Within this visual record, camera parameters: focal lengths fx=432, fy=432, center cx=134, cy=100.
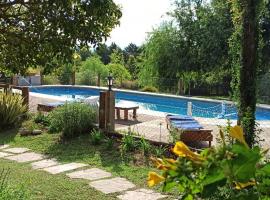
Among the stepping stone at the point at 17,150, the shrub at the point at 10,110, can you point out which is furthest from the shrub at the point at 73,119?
the shrub at the point at 10,110

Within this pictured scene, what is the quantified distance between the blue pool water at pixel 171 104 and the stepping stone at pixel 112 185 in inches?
381

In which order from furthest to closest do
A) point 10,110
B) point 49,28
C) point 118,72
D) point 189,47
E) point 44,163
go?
point 118,72 < point 189,47 < point 10,110 < point 44,163 < point 49,28

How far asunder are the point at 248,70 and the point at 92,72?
2124 cm

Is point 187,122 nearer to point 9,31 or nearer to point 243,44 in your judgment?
point 243,44

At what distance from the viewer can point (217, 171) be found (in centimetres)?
75

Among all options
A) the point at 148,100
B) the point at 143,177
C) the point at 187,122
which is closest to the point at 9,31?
the point at 143,177

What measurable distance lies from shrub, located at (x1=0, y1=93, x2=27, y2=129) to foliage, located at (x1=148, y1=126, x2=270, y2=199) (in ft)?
35.8

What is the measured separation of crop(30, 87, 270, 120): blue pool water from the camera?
17.2 meters

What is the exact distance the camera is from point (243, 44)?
750cm

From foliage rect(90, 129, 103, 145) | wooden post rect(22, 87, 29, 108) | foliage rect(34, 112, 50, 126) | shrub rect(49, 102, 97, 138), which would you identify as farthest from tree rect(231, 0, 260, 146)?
wooden post rect(22, 87, 29, 108)

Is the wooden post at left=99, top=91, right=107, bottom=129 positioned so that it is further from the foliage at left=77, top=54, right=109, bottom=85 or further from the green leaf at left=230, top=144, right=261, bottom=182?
the foliage at left=77, top=54, right=109, bottom=85

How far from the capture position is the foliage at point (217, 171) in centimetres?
76

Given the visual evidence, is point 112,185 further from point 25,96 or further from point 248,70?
point 25,96

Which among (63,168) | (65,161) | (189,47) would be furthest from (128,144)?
(189,47)
